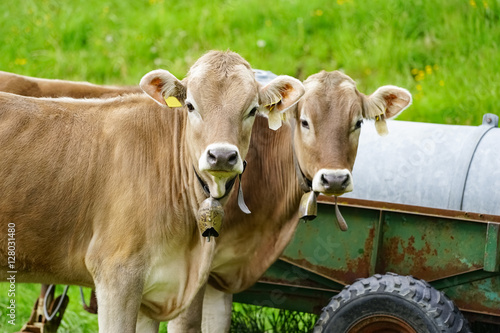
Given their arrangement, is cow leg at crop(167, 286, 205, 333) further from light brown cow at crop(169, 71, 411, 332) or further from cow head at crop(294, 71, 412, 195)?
cow head at crop(294, 71, 412, 195)

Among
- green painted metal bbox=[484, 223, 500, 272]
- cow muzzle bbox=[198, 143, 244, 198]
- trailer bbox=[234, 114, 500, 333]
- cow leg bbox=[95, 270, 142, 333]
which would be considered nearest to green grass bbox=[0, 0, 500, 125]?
trailer bbox=[234, 114, 500, 333]

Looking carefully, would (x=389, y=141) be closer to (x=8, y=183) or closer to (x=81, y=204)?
(x=81, y=204)

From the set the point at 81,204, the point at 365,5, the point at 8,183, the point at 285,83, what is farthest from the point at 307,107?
the point at 365,5

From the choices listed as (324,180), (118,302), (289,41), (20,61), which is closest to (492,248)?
(324,180)

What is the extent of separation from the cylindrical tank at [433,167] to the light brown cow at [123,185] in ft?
4.21

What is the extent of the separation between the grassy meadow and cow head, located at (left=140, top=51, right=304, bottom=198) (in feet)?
16.0

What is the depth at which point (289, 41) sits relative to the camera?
1077cm

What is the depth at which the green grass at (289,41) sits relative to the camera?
9.67 metres

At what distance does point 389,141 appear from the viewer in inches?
228

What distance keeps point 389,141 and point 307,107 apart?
1.01 m

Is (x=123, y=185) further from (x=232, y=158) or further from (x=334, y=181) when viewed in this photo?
(x=334, y=181)

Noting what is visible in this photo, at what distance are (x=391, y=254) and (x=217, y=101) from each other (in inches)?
71.8

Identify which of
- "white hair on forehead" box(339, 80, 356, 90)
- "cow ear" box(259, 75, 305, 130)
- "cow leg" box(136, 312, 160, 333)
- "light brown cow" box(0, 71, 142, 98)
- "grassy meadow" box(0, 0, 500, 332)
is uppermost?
"grassy meadow" box(0, 0, 500, 332)

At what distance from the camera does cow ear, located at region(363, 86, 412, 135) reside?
5254 mm
